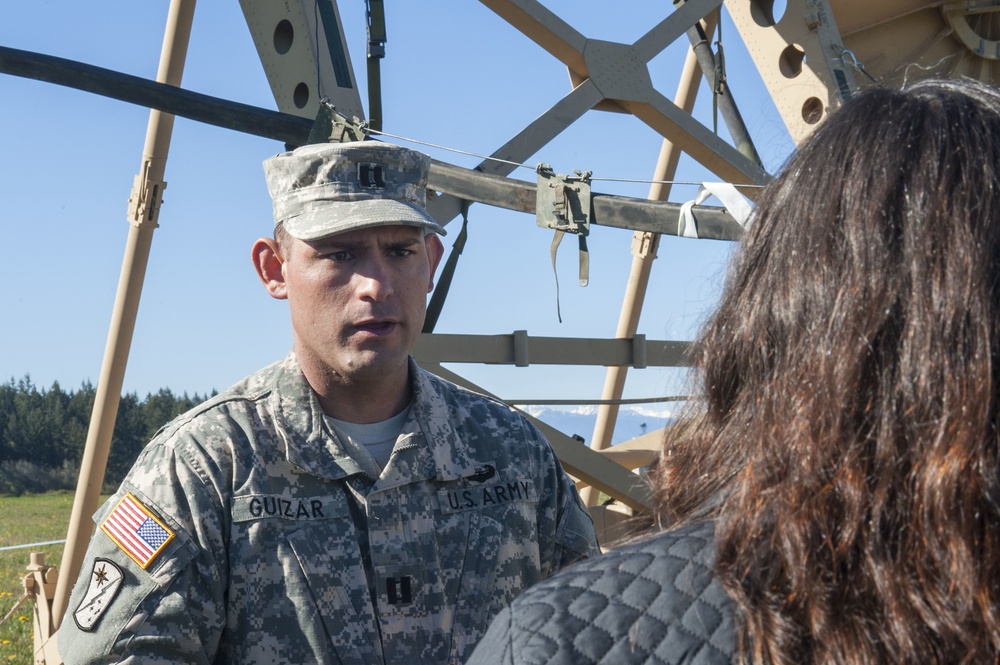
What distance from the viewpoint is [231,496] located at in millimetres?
2094

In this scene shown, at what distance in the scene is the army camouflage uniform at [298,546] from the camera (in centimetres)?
200

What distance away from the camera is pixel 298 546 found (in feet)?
6.81

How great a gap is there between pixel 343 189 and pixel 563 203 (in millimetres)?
2036

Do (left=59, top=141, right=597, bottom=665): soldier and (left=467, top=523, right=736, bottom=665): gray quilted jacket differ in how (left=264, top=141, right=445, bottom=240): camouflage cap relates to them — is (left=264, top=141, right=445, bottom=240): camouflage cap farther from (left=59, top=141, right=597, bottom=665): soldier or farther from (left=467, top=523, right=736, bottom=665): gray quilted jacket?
(left=467, top=523, right=736, bottom=665): gray quilted jacket

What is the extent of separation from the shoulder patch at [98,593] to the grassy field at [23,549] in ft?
13.2

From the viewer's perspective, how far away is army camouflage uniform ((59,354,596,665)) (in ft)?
6.57

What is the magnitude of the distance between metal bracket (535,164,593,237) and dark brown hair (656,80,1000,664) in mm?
3193

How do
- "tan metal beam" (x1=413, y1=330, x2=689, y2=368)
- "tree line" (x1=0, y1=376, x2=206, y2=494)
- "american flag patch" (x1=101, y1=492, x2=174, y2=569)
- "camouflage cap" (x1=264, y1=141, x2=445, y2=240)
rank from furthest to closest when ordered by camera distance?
"tree line" (x1=0, y1=376, x2=206, y2=494) → "tan metal beam" (x1=413, y1=330, x2=689, y2=368) → "camouflage cap" (x1=264, y1=141, x2=445, y2=240) → "american flag patch" (x1=101, y1=492, x2=174, y2=569)

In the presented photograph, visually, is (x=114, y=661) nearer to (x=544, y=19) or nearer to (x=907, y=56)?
(x=544, y=19)

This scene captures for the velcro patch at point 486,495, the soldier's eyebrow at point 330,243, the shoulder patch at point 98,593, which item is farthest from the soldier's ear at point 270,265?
the shoulder patch at point 98,593

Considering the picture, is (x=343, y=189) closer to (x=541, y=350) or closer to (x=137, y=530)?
(x=137, y=530)

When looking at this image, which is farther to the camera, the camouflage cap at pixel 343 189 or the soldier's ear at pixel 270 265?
the soldier's ear at pixel 270 265

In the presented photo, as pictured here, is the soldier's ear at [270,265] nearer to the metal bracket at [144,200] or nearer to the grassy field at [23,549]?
the metal bracket at [144,200]

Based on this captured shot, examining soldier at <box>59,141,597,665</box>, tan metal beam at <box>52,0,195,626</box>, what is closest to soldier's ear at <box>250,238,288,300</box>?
soldier at <box>59,141,597,665</box>
